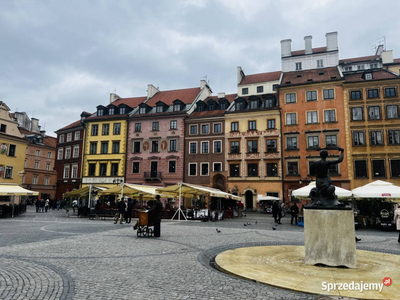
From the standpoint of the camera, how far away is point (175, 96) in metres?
46.5

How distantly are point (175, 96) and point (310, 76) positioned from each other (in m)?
19.8

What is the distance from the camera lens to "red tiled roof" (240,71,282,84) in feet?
147

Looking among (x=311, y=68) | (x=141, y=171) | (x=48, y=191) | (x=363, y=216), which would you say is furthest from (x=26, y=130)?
(x=363, y=216)

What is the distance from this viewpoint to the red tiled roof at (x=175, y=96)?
44719mm

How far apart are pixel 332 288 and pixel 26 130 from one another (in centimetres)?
6718

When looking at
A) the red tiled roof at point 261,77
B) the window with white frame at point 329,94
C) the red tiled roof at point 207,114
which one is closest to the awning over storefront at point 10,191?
the red tiled roof at point 207,114

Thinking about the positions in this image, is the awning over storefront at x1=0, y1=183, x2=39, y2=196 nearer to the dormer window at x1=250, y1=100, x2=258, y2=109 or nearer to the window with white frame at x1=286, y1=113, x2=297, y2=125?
the dormer window at x1=250, y1=100, x2=258, y2=109

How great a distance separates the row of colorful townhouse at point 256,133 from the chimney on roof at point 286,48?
15cm

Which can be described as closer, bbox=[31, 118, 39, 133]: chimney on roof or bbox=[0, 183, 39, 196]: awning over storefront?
bbox=[0, 183, 39, 196]: awning over storefront

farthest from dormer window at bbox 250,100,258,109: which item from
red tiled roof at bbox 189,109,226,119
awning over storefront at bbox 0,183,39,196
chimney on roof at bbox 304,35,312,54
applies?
awning over storefront at bbox 0,183,39,196

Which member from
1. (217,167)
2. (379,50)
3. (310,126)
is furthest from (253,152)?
(379,50)

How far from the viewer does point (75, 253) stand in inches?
333

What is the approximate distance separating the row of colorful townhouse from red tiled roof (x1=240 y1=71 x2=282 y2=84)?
180mm

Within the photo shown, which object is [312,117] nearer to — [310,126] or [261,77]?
[310,126]
